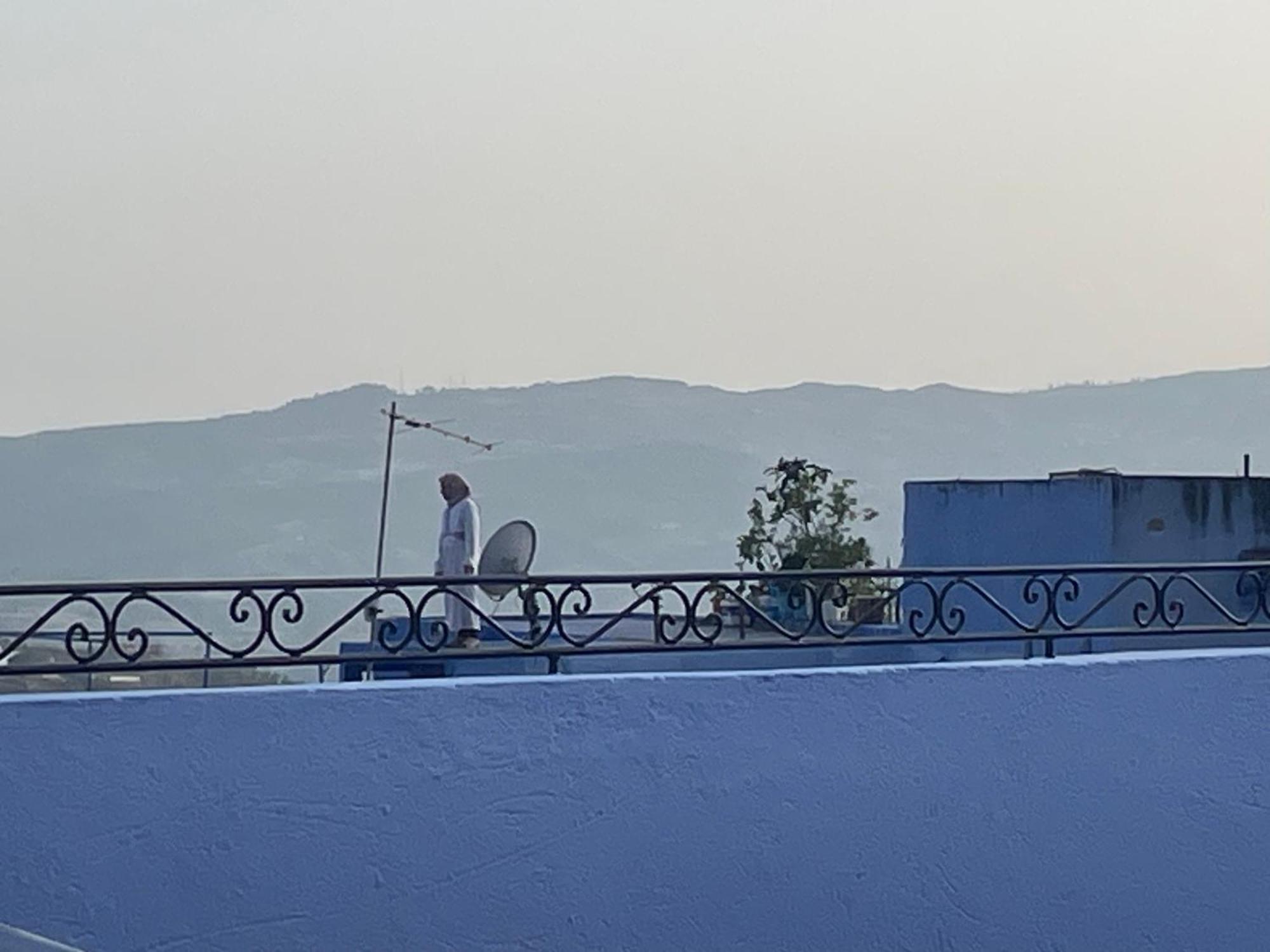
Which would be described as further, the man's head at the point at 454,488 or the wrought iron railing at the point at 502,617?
the man's head at the point at 454,488

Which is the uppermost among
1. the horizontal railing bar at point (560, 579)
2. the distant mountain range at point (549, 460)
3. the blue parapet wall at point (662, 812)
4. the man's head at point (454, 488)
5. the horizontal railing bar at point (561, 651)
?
the distant mountain range at point (549, 460)

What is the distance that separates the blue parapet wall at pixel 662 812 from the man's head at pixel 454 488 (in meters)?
2.95

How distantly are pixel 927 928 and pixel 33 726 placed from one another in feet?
8.96

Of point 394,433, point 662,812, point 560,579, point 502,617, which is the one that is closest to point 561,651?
point 560,579

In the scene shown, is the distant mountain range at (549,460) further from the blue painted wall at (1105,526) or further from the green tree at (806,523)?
the blue painted wall at (1105,526)

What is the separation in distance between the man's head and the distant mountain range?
3832 centimetres

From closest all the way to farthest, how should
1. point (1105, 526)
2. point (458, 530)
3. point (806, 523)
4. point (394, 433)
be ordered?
1. point (458, 530)
2. point (1105, 526)
3. point (806, 523)
4. point (394, 433)

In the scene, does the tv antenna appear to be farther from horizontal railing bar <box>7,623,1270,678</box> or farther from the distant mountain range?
the distant mountain range

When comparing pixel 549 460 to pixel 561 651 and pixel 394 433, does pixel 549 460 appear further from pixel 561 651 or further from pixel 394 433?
pixel 561 651

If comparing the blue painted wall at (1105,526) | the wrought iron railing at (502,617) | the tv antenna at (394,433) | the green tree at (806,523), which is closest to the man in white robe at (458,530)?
the wrought iron railing at (502,617)

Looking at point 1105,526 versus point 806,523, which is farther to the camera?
point 806,523

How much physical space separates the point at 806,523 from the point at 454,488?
954 cm

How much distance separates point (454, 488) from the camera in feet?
28.4

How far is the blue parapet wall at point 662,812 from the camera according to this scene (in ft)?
17.2
